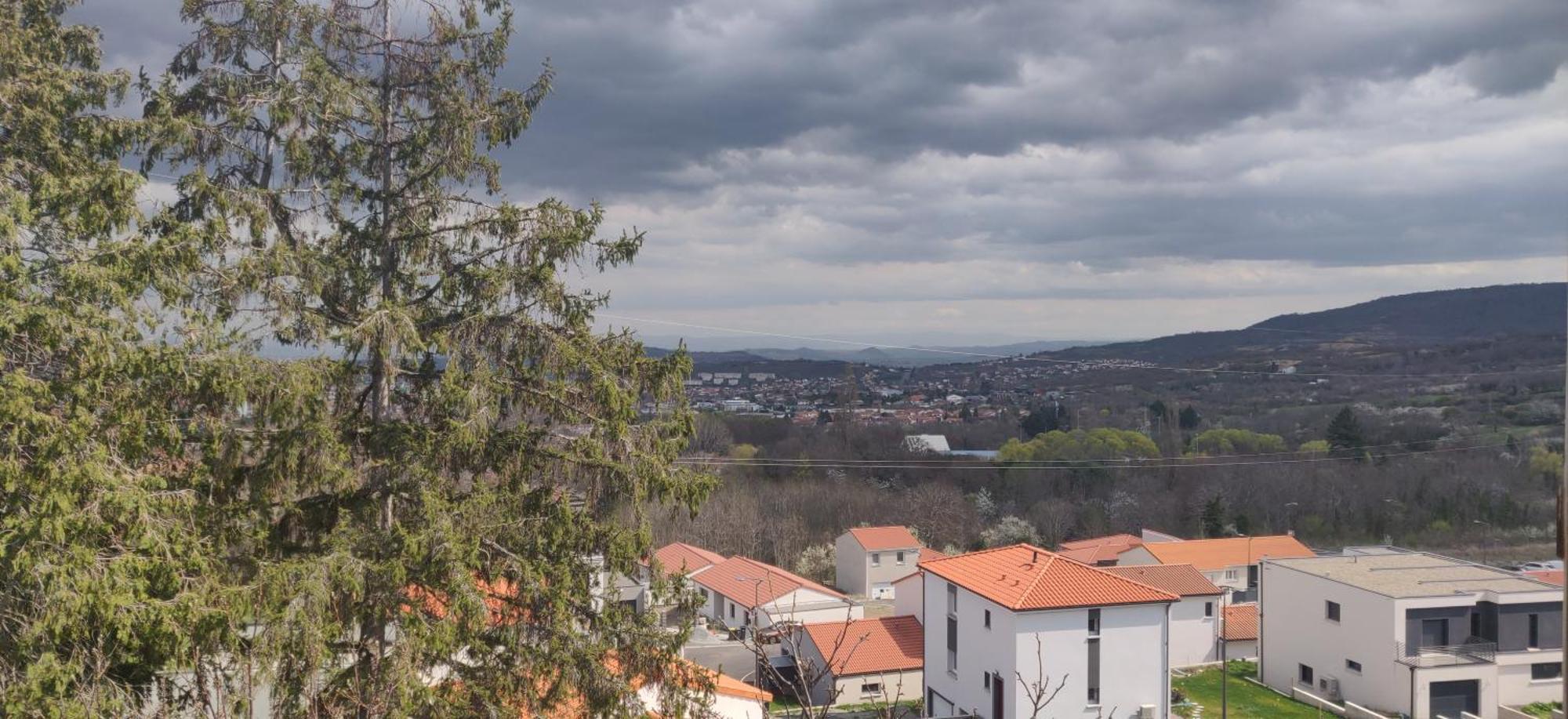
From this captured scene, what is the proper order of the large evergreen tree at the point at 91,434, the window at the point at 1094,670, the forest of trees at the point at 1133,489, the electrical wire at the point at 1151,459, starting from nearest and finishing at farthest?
the large evergreen tree at the point at 91,434, the window at the point at 1094,670, the forest of trees at the point at 1133,489, the electrical wire at the point at 1151,459

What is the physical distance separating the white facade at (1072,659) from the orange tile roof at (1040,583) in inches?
7.6

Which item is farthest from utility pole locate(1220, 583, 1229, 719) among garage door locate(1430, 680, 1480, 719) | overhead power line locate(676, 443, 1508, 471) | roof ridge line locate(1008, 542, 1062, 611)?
overhead power line locate(676, 443, 1508, 471)

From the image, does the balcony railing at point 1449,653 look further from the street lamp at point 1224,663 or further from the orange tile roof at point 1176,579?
the orange tile roof at point 1176,579

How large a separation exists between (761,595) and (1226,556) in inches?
707

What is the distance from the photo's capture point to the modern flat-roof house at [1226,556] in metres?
36.0

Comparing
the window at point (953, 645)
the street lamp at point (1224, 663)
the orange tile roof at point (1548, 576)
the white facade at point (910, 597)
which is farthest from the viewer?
the white facade at point (910, 597)

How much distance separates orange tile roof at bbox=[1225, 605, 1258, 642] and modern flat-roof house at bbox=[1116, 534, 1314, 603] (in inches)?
147

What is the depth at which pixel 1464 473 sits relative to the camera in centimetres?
5641

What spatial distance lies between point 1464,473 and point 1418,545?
8.97m

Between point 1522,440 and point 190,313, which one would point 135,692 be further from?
point 1522,440

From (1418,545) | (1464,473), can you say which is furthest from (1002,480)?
(1464,473)

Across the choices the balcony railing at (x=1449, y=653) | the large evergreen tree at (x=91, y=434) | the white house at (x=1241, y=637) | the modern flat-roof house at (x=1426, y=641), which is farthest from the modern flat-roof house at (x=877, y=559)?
the large evergreen tree at (x=91, y=434)

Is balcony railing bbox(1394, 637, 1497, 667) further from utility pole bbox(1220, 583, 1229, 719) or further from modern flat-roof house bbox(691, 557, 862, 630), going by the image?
modern flat-roof house bbox(691, 557, 862, 630)

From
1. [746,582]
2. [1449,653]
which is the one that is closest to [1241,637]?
[1449,653]
